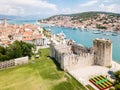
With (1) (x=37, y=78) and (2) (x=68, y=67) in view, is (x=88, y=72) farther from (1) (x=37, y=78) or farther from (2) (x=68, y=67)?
(1) (x=37, y=78)

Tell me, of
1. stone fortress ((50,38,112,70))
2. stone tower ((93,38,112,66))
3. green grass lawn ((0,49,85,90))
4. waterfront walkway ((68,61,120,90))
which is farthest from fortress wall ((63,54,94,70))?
green grass lawn ((0,49,85,90))

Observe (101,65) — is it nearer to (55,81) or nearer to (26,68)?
(55,81)

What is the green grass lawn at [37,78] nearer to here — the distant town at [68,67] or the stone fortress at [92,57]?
the distant town at [68,67]

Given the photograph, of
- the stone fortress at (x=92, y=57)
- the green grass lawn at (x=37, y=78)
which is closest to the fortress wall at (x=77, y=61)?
the stone fortress at (x=92, y=57)

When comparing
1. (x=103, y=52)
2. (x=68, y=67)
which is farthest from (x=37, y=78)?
(x=103, y=52)

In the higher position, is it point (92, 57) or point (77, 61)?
point (92, 57)

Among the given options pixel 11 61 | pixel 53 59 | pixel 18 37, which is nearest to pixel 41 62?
pixel 53 59
